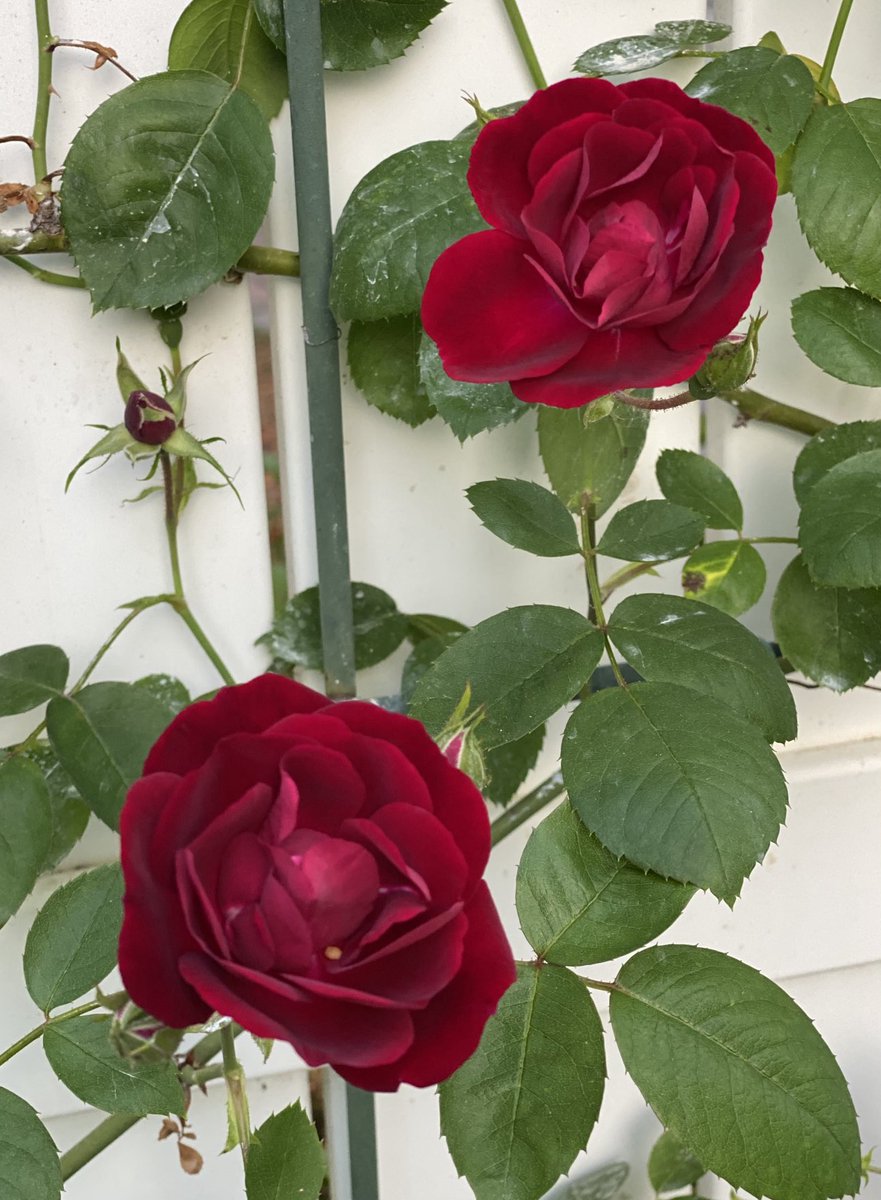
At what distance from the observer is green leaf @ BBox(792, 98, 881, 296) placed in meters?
0.49

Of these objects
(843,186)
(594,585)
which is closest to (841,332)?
(843,186)

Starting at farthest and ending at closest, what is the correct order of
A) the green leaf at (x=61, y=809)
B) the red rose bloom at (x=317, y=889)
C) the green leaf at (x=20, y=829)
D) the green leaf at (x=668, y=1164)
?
the green leaf at (x=668, y=1164)
the green leaf at (x=61, y=809)
the green leaf at (x=20, y=829)
the red rose bloom at (x=317, y=889)

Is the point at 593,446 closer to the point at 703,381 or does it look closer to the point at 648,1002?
the point at 703,381

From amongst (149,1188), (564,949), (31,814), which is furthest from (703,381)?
(149,1188)

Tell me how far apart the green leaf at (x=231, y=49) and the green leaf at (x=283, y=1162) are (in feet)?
1.49

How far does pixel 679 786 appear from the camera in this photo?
0.41 metres

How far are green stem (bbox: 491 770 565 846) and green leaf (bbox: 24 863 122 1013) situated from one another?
0.25m

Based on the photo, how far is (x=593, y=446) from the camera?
0.55 m

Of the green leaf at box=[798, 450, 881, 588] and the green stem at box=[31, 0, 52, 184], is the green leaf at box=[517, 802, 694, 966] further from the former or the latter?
the green stem at box=[31, 0, 52, 184]

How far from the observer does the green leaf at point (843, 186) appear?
0.49 m

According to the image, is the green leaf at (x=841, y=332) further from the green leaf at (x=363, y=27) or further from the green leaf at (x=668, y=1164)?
the green leaf at (x=668, y=1164)

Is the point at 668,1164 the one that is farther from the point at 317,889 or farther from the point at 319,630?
the point at 317,889

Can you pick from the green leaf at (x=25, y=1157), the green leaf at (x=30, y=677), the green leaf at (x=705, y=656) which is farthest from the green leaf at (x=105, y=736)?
the green leaf at (x=705, y=656)

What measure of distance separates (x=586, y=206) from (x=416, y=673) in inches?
12.2
